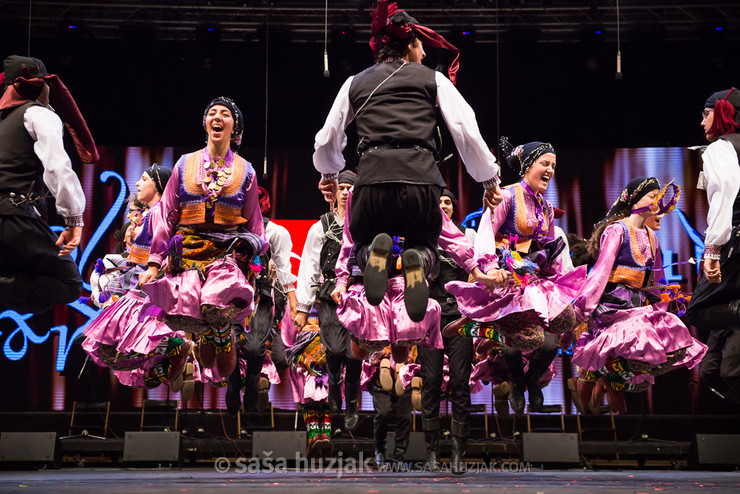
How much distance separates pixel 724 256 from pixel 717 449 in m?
2.97

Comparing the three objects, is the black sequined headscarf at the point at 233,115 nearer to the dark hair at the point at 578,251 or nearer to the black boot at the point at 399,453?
the black boot at the point at 399,453

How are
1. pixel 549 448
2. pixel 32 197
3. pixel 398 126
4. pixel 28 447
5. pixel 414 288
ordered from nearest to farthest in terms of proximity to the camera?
1. pixel 414 288
2. pixel 398 126
3. pixel 32 197
4. pixel 28 447
5. pixel 549 448

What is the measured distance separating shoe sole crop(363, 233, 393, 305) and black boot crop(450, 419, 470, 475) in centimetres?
167

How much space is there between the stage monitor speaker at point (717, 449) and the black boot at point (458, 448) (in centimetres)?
312

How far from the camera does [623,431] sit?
896 centimetres

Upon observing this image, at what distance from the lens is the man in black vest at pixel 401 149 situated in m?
3.95

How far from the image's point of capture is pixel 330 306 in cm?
601

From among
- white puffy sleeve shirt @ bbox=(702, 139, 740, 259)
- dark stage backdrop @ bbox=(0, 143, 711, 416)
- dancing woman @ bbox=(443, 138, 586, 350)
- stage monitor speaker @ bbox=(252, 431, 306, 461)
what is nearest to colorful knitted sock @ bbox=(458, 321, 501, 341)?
dancing woman @ bbox=(443, 138, 586, 350)

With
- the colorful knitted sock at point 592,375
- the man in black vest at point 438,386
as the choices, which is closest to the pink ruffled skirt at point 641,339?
the colorful knitted sock at point 592,375

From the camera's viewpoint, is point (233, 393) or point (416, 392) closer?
point (233, 393)

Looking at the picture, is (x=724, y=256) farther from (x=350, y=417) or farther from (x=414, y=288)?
(x=350, y=417)

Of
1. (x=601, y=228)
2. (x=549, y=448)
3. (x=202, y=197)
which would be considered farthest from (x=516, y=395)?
(x=202, y=197)

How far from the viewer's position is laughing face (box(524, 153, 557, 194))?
554 cm
